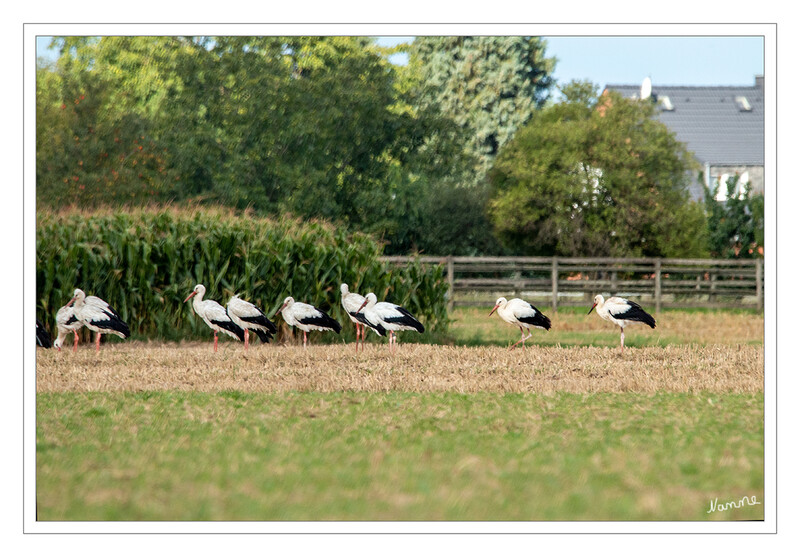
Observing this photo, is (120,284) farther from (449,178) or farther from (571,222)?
(449,178)

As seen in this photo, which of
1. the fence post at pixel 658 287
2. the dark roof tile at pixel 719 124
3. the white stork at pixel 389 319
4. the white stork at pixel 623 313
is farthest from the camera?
the dark roof tile at pixel 719 124

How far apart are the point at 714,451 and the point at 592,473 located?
126 cm

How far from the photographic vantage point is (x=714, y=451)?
7.44m

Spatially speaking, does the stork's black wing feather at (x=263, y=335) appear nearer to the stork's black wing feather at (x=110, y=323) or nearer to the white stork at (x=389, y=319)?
the white stork at (x=389, y=319)

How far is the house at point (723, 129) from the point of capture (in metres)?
36.8

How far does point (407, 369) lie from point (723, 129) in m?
28.7

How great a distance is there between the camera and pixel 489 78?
38.7m

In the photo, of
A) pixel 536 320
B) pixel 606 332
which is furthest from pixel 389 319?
pixel 606 332

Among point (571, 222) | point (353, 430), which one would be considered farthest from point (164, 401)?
point (571, 222)

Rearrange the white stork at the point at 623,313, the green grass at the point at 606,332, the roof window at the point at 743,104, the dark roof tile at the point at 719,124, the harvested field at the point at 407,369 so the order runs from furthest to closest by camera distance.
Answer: the dark roof tile at the point at 719,124, the roof window at the point at 743,104, the green grass at the point at 606,332, the white stork at the point at 623,313, the harvested field at the point at 407,369

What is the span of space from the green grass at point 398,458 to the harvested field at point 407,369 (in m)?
0.84

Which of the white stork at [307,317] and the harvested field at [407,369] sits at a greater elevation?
the white stork at [307,317]

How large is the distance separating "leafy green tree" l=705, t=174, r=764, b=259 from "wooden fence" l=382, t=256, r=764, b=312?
3.19 feet
